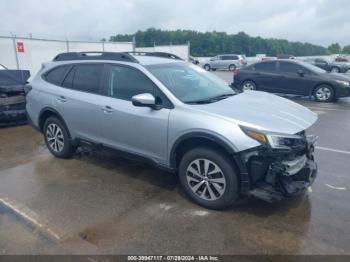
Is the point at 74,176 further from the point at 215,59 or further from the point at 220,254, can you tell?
the point at 215,59

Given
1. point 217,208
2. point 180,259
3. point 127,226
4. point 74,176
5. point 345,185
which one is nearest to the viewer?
point 180,259

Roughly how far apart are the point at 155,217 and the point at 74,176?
5.83ft

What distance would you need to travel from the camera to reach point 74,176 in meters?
4.68

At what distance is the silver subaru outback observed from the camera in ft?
10.7

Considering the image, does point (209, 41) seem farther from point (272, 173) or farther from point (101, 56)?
point (272, 173)

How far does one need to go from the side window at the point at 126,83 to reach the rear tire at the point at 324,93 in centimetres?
927

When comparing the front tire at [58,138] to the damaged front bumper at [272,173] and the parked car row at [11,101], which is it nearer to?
the parked car row at [11,101]

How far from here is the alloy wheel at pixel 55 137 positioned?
17.3 feet

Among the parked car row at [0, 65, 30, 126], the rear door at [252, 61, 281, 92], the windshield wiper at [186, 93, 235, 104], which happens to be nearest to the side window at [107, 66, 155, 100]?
the windshield wiper at [186, 93, 235, 104]

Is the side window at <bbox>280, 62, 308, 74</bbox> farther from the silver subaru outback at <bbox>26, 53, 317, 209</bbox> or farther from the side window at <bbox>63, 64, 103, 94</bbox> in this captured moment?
the side window at <bbox>63, 64, 103, 94</bbox>

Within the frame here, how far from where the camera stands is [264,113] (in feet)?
11.9

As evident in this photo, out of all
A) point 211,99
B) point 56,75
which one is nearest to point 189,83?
point 211,99

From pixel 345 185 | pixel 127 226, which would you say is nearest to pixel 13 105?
pixel 127 226

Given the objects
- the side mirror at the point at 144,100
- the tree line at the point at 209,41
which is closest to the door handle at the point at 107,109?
the side mirror at the point at 144,100
